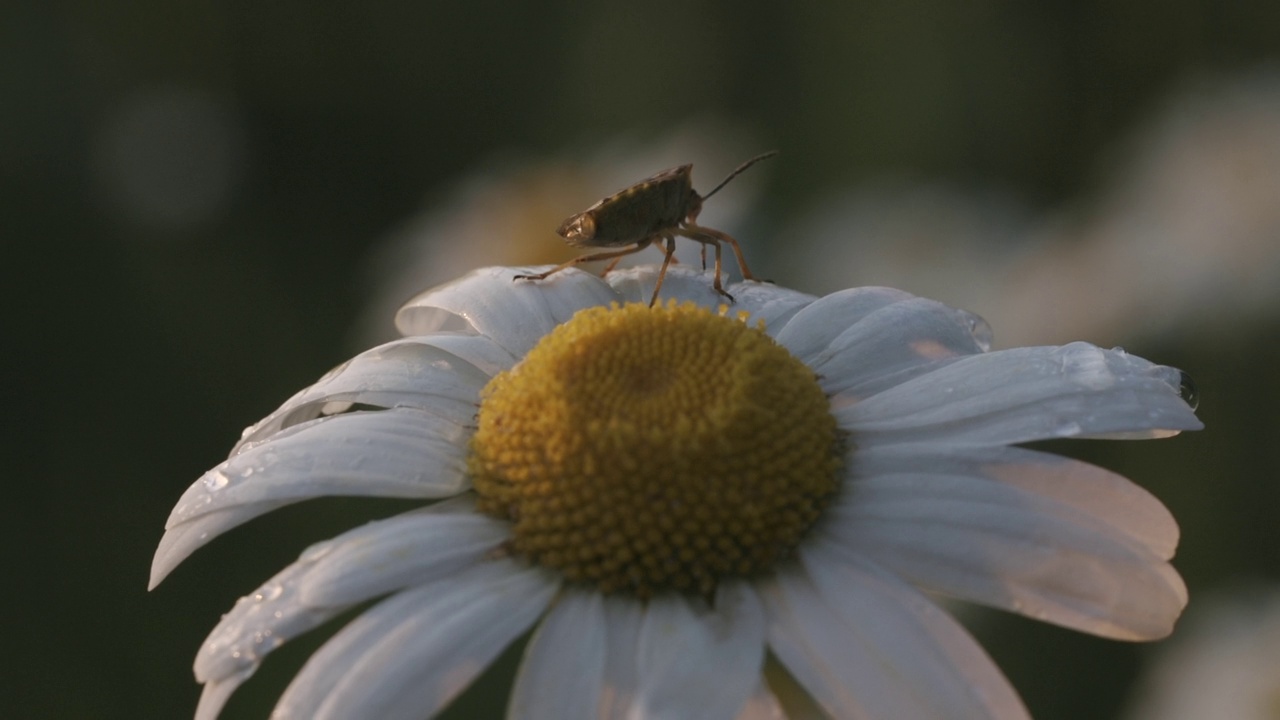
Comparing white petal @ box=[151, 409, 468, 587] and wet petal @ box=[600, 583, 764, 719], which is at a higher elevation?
white petal @ box=[151, 409, 468, 587]

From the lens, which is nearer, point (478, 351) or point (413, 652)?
point (413, 652)

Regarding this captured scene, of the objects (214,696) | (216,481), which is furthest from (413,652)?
(216,481)

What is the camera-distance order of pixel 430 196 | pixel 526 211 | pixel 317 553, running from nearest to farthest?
pixel 317 553
pixel 526 211
pixel 430 196

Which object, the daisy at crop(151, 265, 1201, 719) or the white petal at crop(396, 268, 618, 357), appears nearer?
the daisy at crop(151, 265, 1201, 719)

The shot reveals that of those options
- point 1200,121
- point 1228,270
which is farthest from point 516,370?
point 1200,121

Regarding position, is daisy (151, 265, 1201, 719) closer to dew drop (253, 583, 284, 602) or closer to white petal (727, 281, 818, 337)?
dew drop (253, 583, 284, 602)

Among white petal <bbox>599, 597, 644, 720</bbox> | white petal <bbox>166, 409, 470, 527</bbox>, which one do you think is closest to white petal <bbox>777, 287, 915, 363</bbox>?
white petal <bbox>166, 409, 470, 527</bbox>

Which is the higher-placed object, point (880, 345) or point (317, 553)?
point (317, 553)

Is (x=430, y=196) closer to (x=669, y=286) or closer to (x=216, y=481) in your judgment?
(x=669, y=286)

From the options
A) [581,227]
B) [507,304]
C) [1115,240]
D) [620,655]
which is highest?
[581,227]
